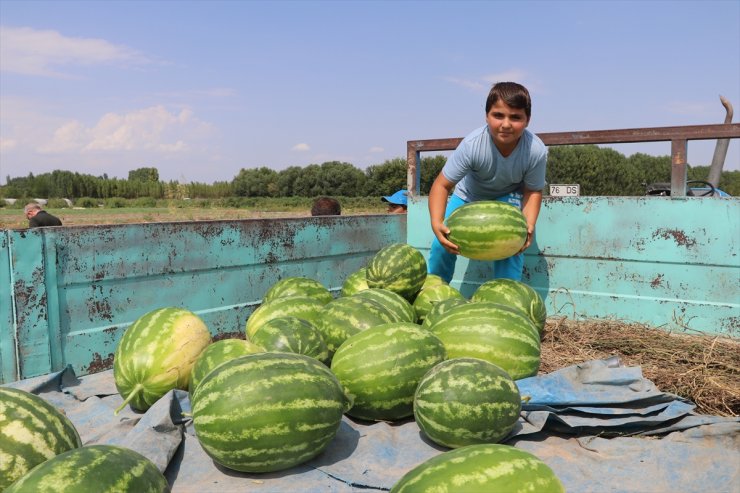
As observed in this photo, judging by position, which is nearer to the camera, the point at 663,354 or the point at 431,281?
the point at 663,354

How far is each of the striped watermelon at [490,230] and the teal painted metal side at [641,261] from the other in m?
0.75

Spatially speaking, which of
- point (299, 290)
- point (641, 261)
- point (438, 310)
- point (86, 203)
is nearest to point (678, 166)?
point (641, 261)

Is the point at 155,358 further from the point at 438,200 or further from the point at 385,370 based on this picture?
the point at 438,200

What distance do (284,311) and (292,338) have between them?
1.68 feet

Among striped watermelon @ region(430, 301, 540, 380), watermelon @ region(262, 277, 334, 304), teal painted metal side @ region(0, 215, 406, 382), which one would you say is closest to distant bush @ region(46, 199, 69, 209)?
teal painted metal side @ region(0, 215, 406, 382)

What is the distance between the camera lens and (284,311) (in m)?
3.31

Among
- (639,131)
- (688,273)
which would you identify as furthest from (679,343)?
(639,131)

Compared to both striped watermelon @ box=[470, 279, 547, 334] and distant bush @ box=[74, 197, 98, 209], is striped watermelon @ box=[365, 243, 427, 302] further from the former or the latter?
distant bush @ box=[74, 197, 98, 209]

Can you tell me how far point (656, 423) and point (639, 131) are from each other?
2453mm

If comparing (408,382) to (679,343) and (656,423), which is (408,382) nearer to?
(656,423)

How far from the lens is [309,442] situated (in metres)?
2.15

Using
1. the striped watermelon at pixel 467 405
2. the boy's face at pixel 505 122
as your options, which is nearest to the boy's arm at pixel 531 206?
the boy's face at pixel 505 122

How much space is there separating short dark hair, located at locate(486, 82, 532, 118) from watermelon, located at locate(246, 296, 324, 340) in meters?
1.95

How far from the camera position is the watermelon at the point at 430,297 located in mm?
3949
